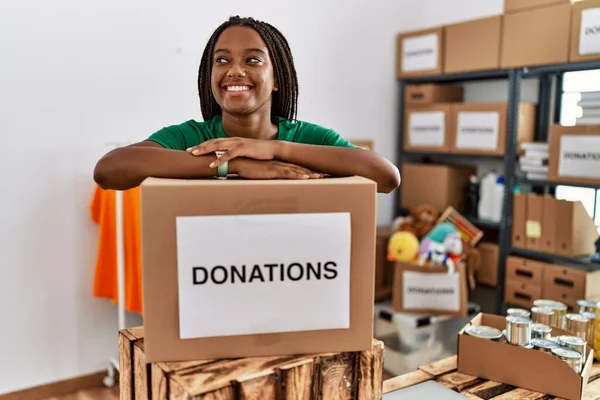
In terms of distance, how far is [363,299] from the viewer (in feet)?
2.94

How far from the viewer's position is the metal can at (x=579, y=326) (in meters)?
1.49

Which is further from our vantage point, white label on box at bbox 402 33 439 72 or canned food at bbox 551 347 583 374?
white label on box at bbox 402 33 439 72

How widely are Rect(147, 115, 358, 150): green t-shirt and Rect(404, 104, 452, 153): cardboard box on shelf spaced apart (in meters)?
2.43

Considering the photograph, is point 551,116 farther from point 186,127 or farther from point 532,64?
point 186,127

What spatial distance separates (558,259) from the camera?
287 cm

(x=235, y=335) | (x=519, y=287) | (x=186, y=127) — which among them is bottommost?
(x=519, y=287)

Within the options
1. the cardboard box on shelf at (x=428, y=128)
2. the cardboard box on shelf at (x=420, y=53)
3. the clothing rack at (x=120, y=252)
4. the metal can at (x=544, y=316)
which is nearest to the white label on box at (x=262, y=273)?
the metal can at (x=544, y=316)

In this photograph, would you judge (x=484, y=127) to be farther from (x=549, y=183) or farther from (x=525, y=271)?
→ (x=525, y=271)

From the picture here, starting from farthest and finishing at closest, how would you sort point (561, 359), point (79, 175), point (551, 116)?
point (551, 116) < point (79, 175) < point (561, 359)

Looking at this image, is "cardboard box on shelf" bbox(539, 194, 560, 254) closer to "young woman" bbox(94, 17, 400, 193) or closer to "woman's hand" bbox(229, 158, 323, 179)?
"young woman" bbox(94, 17, 400, 193)

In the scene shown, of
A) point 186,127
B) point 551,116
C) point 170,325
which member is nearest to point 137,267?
point 186,127

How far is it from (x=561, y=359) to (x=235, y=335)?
0.83m

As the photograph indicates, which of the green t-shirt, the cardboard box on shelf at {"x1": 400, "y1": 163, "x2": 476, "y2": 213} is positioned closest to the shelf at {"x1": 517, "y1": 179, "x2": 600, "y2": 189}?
the cardboard box on shelf at {"x1": 400, "y1": 163, "x2": 476, "y2": 213}

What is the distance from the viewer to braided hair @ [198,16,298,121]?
1.12 m
